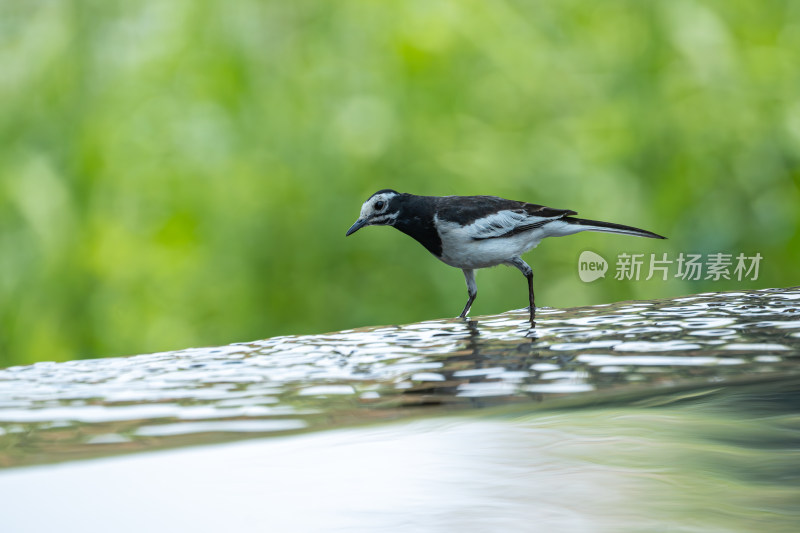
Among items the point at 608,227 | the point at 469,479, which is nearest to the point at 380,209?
the point at 608,227

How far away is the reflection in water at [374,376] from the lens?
95 cm

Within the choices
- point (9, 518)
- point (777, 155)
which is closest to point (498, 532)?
point (9, 518)

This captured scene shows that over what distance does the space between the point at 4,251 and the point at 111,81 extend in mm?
550

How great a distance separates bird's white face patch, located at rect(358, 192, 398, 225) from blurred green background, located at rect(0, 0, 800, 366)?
49 cm

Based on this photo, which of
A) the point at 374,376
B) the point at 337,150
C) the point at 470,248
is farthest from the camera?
the point at 337,150

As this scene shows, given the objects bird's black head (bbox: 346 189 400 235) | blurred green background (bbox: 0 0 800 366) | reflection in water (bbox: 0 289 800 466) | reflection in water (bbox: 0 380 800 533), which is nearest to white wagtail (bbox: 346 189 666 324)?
bird's black head (bbox: 346 189 400 235)

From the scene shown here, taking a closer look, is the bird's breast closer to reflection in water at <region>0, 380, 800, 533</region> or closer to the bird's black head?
the bird's black head

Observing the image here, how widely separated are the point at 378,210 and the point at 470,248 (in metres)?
0.22

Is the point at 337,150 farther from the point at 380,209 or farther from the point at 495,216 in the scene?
the point at 495,216

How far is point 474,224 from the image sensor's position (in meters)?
1.90

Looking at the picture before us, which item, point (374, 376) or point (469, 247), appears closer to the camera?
point (374, 376)

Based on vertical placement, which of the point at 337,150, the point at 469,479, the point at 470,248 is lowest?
the point at 469,479

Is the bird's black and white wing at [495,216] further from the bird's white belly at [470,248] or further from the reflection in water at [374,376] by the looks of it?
the reflection in water at [374,376]

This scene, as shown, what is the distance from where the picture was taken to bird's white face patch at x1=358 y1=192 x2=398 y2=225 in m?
1.95
